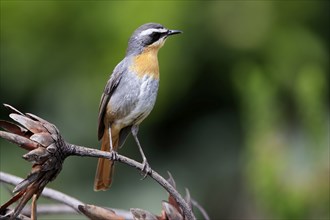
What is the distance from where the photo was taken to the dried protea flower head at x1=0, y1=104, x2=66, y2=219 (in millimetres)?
1646

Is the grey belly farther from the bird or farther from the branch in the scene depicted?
the branch

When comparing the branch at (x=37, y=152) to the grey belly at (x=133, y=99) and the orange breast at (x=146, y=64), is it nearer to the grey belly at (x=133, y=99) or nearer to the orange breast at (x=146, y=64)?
the grey belly at (x=133, y=99)

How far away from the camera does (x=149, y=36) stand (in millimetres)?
2988

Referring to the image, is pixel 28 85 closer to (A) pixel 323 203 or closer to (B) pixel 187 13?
(B) pixel 187 13

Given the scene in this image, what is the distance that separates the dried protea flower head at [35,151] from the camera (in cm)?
165

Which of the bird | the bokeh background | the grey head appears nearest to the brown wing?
the bird

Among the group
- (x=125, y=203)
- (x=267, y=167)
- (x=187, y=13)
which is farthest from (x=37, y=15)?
(x=267, y=167)

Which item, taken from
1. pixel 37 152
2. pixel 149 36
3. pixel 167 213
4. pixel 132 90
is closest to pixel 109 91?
pixel 132 90

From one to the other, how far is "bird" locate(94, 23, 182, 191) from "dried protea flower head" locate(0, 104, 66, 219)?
111cm

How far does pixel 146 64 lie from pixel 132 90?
5.0 inches

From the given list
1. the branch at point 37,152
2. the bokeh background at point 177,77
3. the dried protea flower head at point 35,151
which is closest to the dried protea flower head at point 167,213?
the branch at point 37,152

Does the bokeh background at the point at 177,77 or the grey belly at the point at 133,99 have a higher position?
the grey belly at the point at 133,99

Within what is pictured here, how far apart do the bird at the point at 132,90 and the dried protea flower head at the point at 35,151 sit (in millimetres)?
1107

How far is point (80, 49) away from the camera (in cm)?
444
